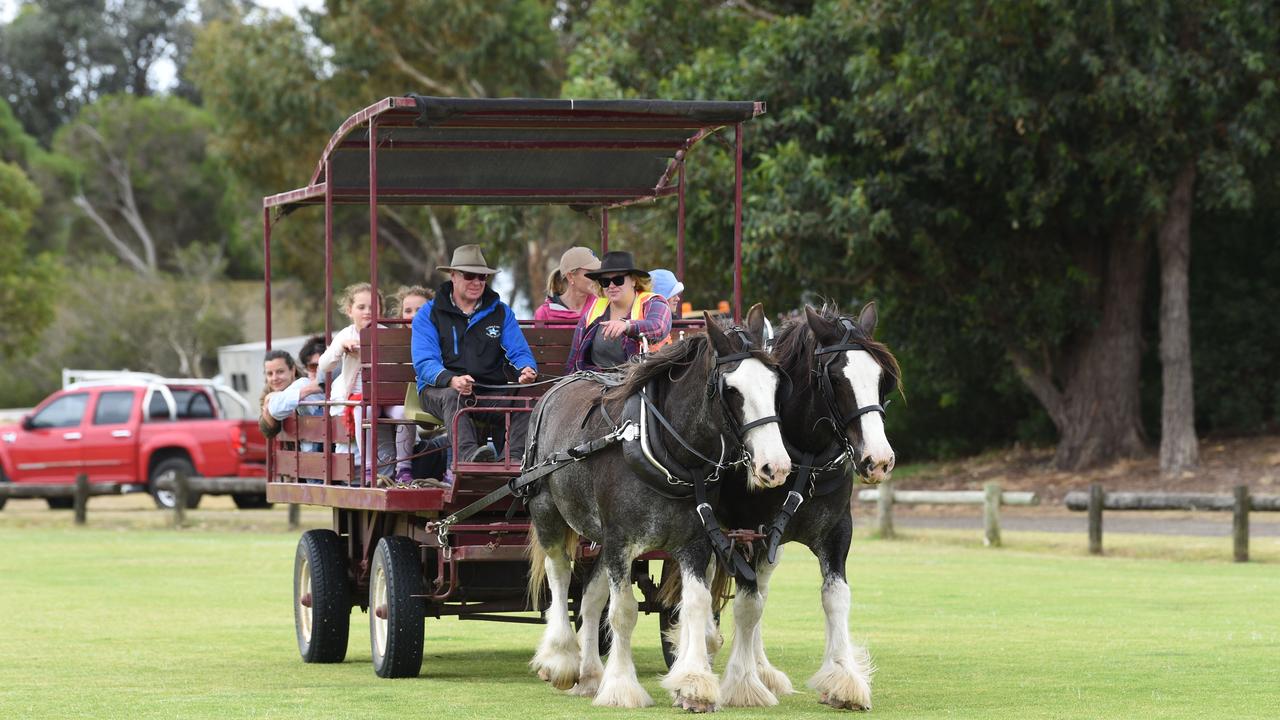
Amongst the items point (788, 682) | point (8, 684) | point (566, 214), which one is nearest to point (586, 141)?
point (788, 682)

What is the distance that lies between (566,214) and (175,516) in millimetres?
15925

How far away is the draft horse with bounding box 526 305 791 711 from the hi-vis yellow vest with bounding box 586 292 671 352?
1.77 feet

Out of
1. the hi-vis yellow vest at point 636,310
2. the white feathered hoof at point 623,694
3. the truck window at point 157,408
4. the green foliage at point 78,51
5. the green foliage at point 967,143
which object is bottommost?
the white feathered hoof at point 623,694

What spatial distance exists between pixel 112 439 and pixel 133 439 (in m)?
0.40

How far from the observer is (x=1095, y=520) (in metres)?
22.0

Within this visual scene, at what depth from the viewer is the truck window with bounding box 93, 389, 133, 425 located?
3127 cm

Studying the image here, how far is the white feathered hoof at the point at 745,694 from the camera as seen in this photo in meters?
9.17

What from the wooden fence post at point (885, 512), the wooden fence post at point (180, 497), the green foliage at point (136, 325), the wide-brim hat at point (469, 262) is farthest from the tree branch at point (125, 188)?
the wide-brim hat at point (469, 262)

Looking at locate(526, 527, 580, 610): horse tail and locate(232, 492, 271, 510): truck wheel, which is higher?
locate(526, 527, 580, 610): horse tail

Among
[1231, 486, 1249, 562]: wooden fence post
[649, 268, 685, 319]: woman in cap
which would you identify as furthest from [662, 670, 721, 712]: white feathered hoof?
[1231, 486, 1249, 562]: wooden fence post

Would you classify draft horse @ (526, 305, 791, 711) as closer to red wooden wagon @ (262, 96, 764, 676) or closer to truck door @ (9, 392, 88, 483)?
red wooden wagon @ (262, 96, 764, 676)

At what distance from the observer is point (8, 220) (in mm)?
52438

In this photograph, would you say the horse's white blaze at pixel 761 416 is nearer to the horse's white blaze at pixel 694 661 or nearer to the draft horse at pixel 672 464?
the draft horse at pixel 672 464

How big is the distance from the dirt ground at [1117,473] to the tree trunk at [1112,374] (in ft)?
1.42
